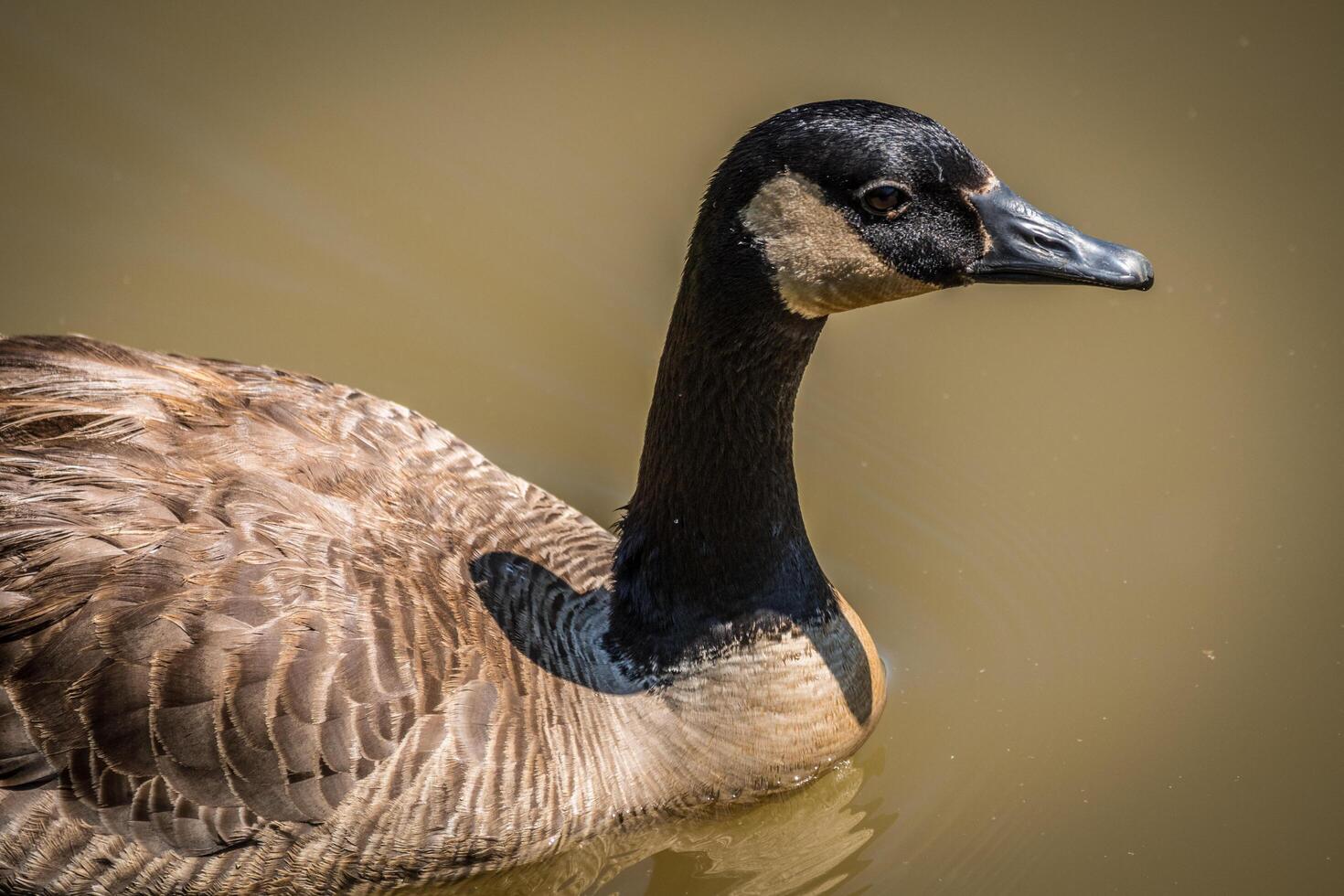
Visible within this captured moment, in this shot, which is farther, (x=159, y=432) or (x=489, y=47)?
(x=489, y=47)

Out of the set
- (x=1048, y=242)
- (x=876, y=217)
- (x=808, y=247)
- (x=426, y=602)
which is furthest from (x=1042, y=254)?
(x=426, y=602)

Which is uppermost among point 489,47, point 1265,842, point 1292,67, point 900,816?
point 1292,67

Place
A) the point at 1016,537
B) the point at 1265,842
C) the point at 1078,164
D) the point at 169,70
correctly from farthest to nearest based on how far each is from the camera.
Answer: the point at 169,70
the point at 1078,164
the point at 1016,537
the point at 1265,842

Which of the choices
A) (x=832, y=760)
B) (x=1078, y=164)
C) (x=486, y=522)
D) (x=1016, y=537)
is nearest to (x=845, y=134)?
(x=486, y=522)

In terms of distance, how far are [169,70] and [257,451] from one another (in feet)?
15.0

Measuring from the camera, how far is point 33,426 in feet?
16.4

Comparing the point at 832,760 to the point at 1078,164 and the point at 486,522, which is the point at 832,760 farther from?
the point at 1078,164

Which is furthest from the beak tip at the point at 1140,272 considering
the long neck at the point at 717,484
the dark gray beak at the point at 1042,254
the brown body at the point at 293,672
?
the brown body at the point at 293,672

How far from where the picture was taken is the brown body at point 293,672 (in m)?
4.55

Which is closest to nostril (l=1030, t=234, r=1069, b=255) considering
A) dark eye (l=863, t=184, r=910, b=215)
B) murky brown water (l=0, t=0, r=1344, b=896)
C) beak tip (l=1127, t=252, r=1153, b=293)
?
beak tip (l=1127, t=252, r=1153, b=293)

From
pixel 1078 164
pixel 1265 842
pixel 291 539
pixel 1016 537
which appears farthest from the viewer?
pixel 1078 164

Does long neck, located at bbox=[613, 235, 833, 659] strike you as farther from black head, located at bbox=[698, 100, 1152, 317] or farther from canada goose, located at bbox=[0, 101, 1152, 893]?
black head, located at bbox=[698, 100, 1152, 317]

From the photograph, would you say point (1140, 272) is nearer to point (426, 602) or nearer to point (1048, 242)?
point (1048, 242)

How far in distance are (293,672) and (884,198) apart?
236 centimetres
